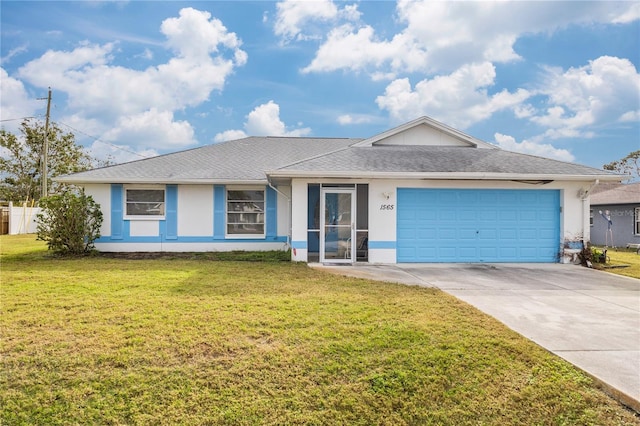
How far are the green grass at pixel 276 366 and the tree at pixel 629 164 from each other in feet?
149

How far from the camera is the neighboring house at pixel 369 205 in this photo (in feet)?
36.8

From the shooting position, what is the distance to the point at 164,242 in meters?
13.3

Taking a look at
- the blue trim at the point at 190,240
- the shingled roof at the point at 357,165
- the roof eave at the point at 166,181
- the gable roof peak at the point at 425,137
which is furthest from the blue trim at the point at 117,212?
the gable roof peak at the point at 425,137

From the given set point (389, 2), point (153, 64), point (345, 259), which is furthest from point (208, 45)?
point (345, 259)

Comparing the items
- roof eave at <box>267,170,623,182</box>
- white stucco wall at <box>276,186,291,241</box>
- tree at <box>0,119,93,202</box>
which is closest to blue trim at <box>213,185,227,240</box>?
white stucco wall at <box>276,186,291,241</box>

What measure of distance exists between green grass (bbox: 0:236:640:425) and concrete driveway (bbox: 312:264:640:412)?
0.35 m

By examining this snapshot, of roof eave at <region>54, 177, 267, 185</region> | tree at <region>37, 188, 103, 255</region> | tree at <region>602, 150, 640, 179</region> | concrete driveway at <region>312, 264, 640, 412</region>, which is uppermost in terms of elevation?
tree at <region>602, 150, 640, 179</region>

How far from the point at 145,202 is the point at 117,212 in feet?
3.37

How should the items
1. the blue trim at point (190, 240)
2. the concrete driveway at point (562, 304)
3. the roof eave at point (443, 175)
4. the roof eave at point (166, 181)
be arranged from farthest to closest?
the blue trim at point (190, 240) < the roof eave at point (166, 181) < the roof eave at point (443, 175) < the concrete driveway at point (562, 304)

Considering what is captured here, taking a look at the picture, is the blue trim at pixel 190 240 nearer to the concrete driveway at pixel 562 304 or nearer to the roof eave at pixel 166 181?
the roof eave at pixel 166 181

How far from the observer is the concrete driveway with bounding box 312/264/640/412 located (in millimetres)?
4109

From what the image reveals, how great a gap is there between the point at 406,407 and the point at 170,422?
2.08m

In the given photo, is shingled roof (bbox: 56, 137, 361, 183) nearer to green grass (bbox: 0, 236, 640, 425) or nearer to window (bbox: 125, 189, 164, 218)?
window (bbox: 125, 189, 164, 218)

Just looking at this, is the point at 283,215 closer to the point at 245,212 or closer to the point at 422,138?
the point at 245,212
